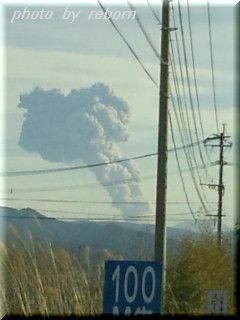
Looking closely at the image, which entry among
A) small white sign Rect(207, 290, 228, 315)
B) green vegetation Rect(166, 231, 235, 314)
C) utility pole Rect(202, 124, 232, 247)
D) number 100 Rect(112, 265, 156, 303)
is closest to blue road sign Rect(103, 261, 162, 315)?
number 100 Rect(112, 265, 156, 303)

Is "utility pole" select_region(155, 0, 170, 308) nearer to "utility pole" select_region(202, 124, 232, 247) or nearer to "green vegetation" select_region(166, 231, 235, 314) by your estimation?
Result: "green vegetation" select_region(166, 231, 235, 314)

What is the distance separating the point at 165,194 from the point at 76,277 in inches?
143

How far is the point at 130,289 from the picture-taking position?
26.1 feet

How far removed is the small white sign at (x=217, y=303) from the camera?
487 inches

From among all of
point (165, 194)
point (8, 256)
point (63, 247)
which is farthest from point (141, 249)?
point (8, 256)

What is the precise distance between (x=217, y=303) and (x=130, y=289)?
5219 millimetres

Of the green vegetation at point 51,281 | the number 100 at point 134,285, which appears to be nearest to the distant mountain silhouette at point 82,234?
the green vegetation at point 51,281

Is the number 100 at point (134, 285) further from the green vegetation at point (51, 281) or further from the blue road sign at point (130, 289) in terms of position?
the green vegetation at point (51, 281)

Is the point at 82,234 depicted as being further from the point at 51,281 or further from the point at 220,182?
the point at 220,182

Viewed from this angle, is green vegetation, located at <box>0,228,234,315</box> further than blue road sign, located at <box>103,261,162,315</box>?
Yes

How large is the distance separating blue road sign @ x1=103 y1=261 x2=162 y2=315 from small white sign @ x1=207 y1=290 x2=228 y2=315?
3.90 m

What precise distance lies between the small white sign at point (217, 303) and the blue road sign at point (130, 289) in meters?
3.90

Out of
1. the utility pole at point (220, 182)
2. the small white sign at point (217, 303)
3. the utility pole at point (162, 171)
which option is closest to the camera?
the small white sign at point (217, 303)

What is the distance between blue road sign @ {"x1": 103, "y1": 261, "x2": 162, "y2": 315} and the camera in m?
7.95
